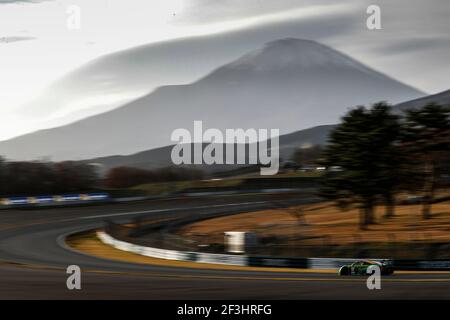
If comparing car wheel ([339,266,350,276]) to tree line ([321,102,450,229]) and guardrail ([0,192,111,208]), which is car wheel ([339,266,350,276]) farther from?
guardrail ([0,192,111,208])

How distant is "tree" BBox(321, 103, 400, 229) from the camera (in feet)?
156

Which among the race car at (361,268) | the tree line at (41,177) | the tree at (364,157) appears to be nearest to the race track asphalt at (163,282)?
the race car at (361,268)

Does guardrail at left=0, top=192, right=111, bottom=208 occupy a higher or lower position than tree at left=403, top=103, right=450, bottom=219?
lower

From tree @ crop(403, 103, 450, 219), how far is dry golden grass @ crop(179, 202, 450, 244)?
133 inches

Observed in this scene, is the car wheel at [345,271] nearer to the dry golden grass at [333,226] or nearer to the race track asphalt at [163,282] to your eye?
the race track asphalt at [163,282]

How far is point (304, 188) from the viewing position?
88.6 m

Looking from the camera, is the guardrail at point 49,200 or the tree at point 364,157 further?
the guardrail at point 49,200

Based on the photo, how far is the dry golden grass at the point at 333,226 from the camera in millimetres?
43156

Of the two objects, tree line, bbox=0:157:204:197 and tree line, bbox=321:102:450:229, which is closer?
tree line, bbox=321:102:450:229

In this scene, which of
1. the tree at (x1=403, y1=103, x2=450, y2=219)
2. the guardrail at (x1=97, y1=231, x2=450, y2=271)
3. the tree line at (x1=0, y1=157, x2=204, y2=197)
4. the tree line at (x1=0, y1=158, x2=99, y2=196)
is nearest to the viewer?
the guardrail at (x1=97, y1=231, x2=450, y2=271)

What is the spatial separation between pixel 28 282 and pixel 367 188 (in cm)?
3260

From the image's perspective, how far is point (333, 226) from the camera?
167 feet

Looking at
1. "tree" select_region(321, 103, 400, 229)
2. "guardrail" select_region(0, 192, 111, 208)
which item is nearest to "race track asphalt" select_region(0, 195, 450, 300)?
"tree" select_region(321, 103, 400, 229)
